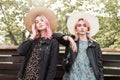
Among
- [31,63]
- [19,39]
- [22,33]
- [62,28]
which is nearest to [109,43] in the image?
[62,28]

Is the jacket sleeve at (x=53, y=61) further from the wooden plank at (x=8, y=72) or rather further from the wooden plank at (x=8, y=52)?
the wooden plank at (x=8, y=72)

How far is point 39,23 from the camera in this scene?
17.3 feet

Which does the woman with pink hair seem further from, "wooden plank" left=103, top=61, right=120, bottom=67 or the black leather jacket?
"wooden plank" left=103, top=61, right=120, bottom=67

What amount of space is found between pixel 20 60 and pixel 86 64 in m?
1.66

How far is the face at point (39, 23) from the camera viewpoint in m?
5.25

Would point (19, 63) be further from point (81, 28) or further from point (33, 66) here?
point (81, 28)

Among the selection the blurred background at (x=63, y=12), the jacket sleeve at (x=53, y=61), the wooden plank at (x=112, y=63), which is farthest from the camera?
the blurred background at (x=63, y=12)

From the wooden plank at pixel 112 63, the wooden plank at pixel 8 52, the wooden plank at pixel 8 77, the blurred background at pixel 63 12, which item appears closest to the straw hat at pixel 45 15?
the wooden plank at pixel 8 52

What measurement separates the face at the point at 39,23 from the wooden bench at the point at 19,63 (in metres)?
0.88

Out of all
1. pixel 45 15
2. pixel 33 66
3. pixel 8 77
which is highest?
pixel 45 15

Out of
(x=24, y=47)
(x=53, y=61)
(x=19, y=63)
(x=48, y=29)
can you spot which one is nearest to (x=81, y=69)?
(x=53, y=61)

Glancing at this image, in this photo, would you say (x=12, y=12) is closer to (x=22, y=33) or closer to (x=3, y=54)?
(x=22, y=33)

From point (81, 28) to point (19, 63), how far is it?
5.57ft

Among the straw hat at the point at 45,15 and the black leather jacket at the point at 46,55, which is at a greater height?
the straw hat at the point at 45,15
